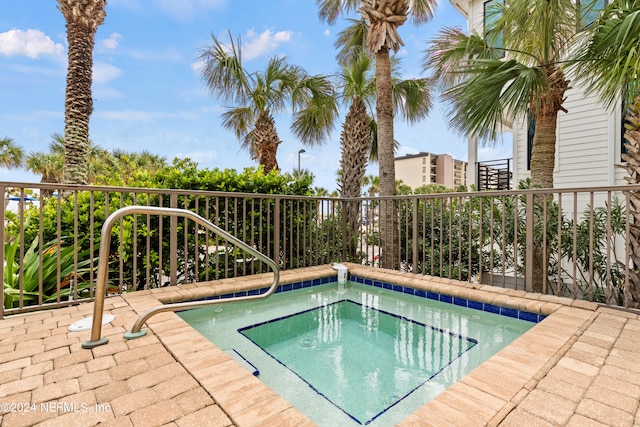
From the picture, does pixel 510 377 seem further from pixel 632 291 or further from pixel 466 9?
pixel 466 9

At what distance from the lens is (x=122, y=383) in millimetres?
1614

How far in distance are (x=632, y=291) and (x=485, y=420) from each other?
2.75 m

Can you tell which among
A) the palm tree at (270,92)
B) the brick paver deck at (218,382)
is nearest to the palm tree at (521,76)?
the brick paver deck at (218,382)

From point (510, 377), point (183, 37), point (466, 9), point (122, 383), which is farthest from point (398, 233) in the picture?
point (183, 37)

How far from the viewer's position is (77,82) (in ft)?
21.6

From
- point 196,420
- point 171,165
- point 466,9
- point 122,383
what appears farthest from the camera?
point 466,9

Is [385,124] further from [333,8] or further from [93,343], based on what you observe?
[93,343]

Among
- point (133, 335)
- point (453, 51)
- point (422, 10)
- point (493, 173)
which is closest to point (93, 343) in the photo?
point (133, 335)

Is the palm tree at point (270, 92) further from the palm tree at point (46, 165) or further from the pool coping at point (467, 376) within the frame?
the palm tree at point (46, 165)

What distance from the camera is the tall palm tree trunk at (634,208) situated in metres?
2.94

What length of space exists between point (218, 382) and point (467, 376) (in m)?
1.30

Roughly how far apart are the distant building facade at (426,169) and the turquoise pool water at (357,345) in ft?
170

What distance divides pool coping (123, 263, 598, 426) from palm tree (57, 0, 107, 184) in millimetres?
5128

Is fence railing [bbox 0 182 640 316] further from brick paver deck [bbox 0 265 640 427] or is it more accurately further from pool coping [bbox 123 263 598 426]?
brick paver deck [bbox 0 265 640 427]
